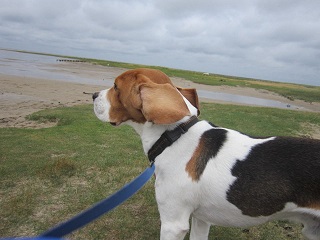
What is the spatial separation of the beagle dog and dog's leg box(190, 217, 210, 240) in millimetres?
660

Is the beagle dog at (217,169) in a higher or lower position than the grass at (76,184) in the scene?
higher

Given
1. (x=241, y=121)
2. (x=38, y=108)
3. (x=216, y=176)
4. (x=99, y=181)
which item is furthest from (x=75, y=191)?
(x=38, y=108)

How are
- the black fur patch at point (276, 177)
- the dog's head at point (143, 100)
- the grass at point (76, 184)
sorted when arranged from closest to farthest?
the black fur patch at point (276, 177), the dog's head at point (143, 100), the grass at point (76, 184)

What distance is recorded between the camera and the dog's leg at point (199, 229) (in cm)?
430

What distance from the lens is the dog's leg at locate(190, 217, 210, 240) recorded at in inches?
169

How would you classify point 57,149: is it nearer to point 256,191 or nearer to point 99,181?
point 99,181

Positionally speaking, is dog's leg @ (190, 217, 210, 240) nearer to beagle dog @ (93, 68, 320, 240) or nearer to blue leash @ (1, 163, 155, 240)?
beagle dog @ (93, 68, 320, 240)

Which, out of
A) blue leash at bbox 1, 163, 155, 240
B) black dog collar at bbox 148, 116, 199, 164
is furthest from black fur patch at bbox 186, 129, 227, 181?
blue leash at bbox 1, 163, 155, 240

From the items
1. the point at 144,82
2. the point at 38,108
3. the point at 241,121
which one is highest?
the point at 144,82

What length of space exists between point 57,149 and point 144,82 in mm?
6661

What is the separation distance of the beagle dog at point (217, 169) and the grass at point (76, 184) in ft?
6.78

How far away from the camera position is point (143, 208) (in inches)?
Result: 245

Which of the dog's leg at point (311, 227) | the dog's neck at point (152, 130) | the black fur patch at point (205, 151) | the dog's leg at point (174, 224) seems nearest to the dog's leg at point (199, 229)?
the dog's leg at point (174, 224)

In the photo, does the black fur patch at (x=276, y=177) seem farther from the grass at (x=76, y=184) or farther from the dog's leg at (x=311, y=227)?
the grass at (x=76, y=184)
